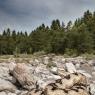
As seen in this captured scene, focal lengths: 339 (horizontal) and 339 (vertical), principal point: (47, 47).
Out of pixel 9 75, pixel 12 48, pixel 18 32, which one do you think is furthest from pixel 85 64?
pixel 18 32

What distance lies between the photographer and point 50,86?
12.9m

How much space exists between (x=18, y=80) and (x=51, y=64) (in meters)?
8.45

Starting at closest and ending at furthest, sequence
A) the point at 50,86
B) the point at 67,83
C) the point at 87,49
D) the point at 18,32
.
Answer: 1. the point at 50,86
2. the point at 67,83
3. the point at 87,49
4. the point at 18,32

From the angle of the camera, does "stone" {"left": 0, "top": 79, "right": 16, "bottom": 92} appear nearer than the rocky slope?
No

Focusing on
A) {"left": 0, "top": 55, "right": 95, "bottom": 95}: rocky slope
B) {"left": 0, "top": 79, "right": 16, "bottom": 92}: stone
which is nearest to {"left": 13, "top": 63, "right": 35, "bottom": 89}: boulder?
{"left": 0, "top": 55, "right": 95, "bottom": 95}: rocky slope

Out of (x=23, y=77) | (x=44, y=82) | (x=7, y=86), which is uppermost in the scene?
(x=23, y=77)

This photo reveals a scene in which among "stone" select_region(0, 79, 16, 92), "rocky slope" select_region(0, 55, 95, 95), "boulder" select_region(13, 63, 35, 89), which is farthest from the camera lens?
"boulder" select_region(13, 63, 35, 89)

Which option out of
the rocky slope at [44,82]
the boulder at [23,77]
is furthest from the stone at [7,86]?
the boulder at [23,77]

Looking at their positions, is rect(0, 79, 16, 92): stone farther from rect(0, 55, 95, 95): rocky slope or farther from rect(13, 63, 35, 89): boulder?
rect(13, 63, 35, 89): boulder

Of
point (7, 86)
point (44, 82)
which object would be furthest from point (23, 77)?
point (44, 82)

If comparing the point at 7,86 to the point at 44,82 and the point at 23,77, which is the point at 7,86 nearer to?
the point at 23,77

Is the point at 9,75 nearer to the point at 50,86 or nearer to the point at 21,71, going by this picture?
the point at 21,71

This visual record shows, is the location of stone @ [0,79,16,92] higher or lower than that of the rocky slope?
lower

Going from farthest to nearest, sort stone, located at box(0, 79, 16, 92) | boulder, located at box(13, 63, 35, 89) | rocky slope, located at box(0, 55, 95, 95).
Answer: boulder, located at box(13, 63, 35, 89), stone, located at box(0, 79, 16, 92), rocky slope, located at box(0, 55, 95, 95)
